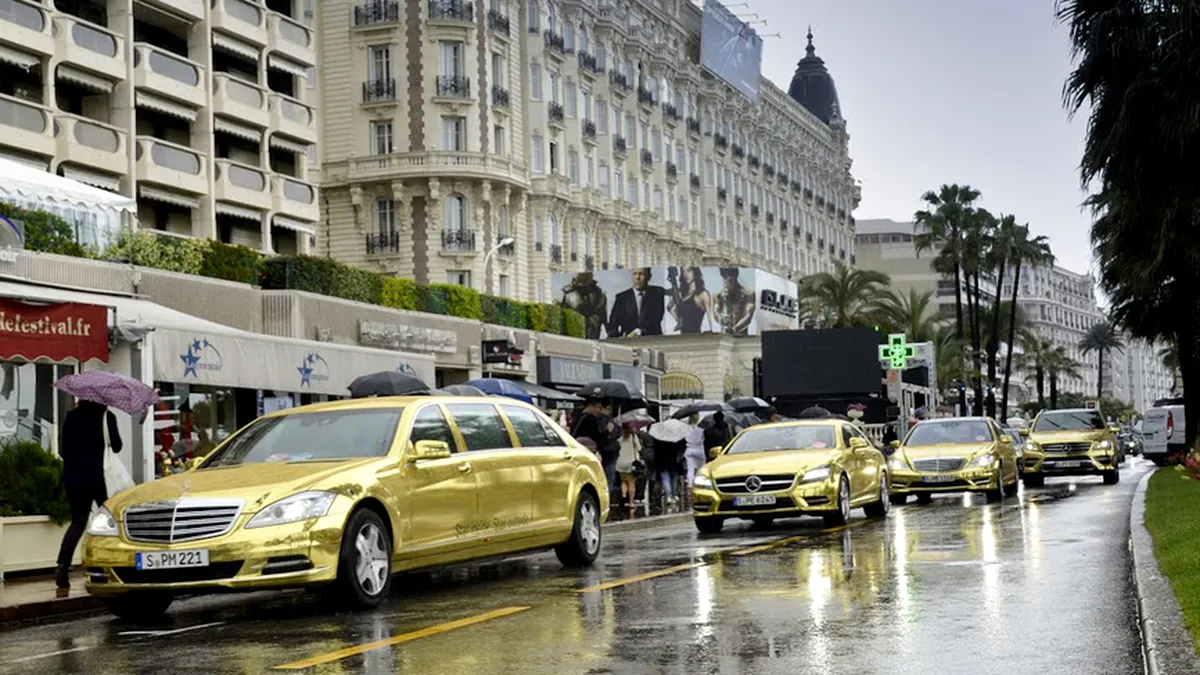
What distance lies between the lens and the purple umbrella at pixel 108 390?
596 inches

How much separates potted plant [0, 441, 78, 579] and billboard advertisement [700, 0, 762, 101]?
7193cm

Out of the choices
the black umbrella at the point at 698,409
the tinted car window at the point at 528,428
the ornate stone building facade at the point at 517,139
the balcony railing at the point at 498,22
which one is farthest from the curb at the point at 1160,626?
the balcony railing at the point at 498,22

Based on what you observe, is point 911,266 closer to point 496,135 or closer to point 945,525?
point 496,135

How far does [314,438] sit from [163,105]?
33903 mm

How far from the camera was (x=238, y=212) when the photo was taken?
4769 cm

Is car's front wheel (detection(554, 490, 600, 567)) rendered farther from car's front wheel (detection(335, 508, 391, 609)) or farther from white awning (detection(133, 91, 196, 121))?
white awning (detection(133, 91, 196, 121))

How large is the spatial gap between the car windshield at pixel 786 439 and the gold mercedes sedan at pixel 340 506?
756cm

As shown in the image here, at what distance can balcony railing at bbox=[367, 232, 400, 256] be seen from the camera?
65.5 m

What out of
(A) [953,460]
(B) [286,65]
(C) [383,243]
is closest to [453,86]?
(C) [383,243]

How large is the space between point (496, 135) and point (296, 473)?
184 feet

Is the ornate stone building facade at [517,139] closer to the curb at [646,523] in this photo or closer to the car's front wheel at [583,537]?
the curb at [646,523]

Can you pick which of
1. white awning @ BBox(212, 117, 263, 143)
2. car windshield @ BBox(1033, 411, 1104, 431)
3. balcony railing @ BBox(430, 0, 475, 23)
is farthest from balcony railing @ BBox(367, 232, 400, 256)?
car windshield @ BBox(1033, 411, 1104, 431)

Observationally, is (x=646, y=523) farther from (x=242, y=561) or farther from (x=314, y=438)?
(x=242, y=561)

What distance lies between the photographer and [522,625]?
10.3 metres
